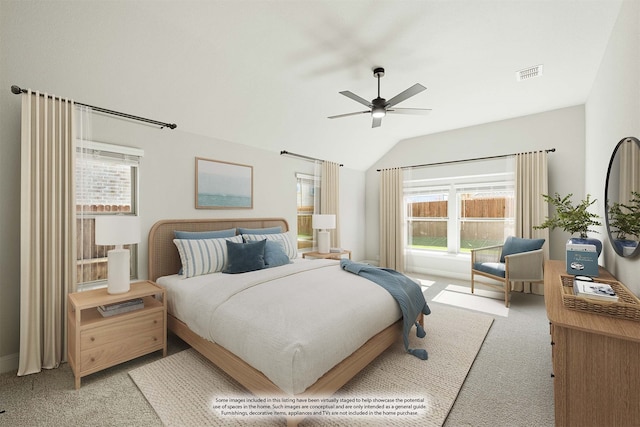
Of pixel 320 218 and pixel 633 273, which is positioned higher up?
pixel 320 218

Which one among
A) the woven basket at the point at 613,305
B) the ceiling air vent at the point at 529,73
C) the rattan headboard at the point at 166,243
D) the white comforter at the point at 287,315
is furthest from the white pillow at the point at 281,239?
the ceiling air vent at the point at 529,73

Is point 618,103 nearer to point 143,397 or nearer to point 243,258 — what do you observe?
point 243,258

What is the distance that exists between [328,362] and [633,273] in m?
2.12

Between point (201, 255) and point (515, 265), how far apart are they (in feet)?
13.2

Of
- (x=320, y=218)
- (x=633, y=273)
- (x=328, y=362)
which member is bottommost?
(x=328, y=362)

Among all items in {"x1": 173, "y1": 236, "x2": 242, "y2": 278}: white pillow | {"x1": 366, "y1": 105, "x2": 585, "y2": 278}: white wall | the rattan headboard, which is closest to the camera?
{"x1": 173, "y1": 236, "x2": 242, "y2": 278}: white pillow

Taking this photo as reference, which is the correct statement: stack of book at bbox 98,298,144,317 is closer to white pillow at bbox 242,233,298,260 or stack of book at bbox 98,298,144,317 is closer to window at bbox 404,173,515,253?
white pillow at bbox 242,233,298,260

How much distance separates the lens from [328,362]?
1.65 meters

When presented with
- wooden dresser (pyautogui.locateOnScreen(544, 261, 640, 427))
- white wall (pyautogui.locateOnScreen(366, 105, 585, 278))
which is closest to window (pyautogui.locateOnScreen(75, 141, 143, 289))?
→ wooden dresser (pyautogui.locateOnScreen(544, 261, 640, 427))

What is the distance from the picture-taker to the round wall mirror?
1.76 m

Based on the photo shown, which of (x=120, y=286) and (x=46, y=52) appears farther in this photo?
(x=120, y=286)

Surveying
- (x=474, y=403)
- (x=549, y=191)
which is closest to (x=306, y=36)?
(x=474, y=403)

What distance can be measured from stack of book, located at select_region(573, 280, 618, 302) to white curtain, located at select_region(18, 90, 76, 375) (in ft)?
12.4

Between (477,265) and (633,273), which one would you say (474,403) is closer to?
(633,273)
